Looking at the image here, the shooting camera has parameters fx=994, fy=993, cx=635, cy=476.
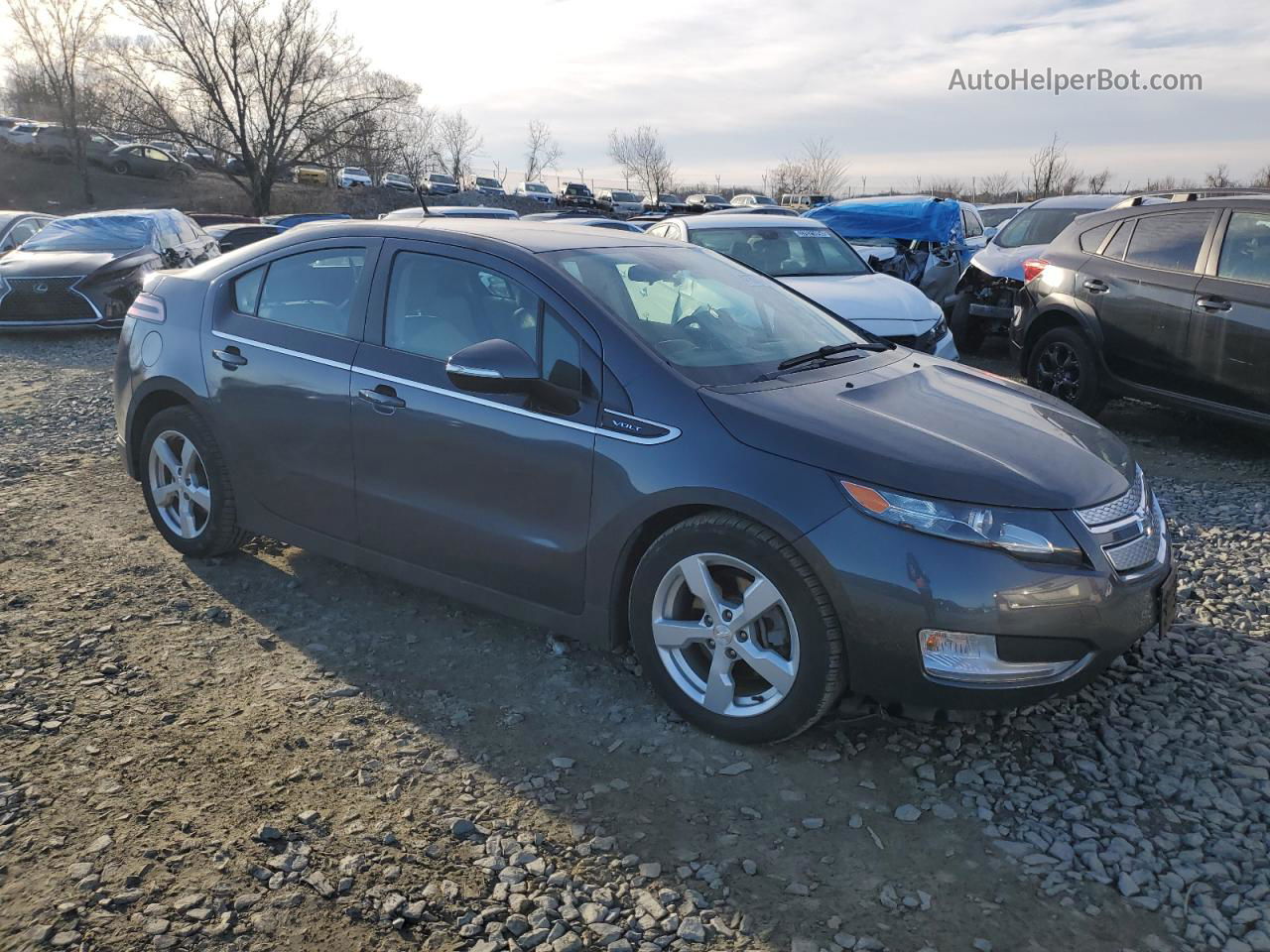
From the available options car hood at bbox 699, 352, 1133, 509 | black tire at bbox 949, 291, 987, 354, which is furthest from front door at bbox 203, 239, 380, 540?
black tire at bbox 949, 291, 987, 354

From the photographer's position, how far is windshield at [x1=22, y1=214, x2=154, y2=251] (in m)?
13.0

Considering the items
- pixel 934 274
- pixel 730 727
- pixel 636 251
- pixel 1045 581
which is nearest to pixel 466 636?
pixel 730 727

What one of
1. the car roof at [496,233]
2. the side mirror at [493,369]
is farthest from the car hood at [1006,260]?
the side mirror at [493,369]

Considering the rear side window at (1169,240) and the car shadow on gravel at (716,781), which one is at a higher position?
the rear side window at (1169,240)

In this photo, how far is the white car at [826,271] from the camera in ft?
26.1

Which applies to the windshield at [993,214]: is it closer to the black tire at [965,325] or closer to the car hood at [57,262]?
the black tire at [965,325]

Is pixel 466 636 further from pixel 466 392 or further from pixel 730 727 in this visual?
pixel 730 727

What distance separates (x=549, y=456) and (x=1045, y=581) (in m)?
1.65

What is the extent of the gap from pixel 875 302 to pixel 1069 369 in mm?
1577

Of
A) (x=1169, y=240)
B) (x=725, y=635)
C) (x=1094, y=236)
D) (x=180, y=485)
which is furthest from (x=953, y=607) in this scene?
(x=1094, y=236)

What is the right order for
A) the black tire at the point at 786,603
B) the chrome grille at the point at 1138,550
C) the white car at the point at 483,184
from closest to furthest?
the black tire at the point at 786,603
the chrome grille at the point at 1138,550
the white car at the point at 483,184

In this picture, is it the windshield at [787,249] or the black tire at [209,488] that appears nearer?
the black tire at [209,488]

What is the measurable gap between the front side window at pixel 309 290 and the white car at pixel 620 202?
40.0 m

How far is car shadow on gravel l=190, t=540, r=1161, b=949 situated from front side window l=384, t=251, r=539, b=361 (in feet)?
3.98
